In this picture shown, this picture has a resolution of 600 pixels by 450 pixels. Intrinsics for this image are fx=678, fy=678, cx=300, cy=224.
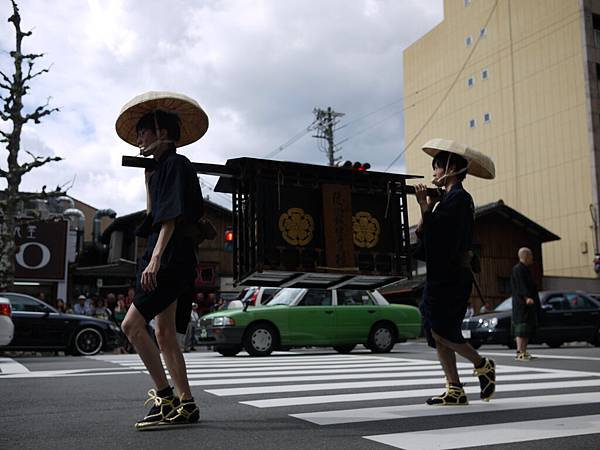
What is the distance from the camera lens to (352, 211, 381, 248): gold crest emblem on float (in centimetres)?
548

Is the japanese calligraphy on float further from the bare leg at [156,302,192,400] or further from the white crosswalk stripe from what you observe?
the white crosswalk stripe

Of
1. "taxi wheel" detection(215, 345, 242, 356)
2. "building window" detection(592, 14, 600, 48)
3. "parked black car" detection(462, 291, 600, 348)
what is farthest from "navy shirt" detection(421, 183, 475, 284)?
"building window" detection(592, 14, 600, 48)

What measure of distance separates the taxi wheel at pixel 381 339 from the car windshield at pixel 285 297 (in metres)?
1.89

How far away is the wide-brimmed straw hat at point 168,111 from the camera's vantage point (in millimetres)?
4258

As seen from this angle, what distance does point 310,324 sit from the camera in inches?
534

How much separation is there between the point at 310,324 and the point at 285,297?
2.44 feet

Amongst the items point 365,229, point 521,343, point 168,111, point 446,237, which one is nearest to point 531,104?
point 521,343

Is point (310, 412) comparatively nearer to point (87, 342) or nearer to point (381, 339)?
point (381, 339)

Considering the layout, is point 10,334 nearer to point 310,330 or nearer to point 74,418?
point 310,330

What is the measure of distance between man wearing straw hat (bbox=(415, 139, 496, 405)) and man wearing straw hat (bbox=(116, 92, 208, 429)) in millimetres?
1638

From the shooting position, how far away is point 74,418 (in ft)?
14.4

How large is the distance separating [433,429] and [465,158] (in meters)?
1.98

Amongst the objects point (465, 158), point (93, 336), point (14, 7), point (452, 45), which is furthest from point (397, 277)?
point (452, 45)

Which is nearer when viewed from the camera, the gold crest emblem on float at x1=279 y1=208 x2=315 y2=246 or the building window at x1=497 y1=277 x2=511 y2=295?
the gold crest emblem on float at x1=279 y1=208 x2=315 y2=246
